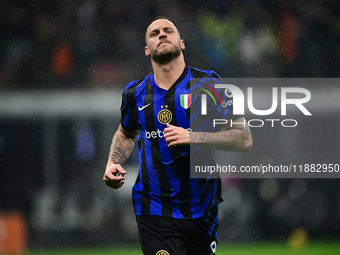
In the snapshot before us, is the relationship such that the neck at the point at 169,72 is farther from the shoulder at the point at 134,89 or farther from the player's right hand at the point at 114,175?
the player's right hand at the point at 114,175

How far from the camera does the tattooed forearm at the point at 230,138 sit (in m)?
2.16

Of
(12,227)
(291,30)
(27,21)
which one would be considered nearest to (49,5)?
(27,21)

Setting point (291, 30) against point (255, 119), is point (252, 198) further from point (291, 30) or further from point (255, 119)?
point (291, 30)

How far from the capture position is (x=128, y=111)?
246 cm

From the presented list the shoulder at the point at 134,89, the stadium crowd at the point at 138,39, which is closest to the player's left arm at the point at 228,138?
the shoulder at the point at 134,89

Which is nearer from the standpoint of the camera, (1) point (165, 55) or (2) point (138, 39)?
(1) point (165, 55)

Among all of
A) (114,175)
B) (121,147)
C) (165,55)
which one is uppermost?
(165,55)

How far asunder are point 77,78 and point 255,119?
125 inches

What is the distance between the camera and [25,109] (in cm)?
633

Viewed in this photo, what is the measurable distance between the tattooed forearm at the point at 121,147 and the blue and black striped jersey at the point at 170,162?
0.20 m

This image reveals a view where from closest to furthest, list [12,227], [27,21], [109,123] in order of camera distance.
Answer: [12,227], [109,123], [27,21]

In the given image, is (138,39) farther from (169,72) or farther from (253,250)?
(169,72)

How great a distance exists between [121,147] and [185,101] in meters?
0.58

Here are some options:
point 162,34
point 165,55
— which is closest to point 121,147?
point 165,55
